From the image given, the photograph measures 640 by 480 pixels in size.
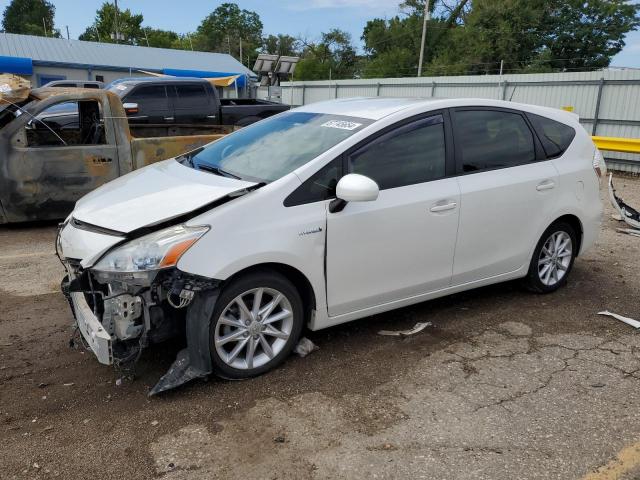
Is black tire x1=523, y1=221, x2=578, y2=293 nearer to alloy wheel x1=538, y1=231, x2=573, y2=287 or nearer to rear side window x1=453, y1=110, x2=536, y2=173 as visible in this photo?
alloy wheel x1=538, y1=231, x2=573, y2=287

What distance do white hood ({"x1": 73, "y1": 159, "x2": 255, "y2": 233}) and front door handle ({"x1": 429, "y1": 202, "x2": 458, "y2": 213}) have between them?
4.40ft

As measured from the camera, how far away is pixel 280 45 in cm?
8119

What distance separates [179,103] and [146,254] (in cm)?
1009

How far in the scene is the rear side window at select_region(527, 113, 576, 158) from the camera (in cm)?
479

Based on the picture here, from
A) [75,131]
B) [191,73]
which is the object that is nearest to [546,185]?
[75,131]

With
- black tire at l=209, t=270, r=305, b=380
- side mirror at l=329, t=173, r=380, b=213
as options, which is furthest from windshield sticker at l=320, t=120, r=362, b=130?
black tire at l=209, t=270, r=305, b=380

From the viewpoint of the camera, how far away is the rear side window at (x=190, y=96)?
12.4 meters

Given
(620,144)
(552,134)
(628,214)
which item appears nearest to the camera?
(552,134)

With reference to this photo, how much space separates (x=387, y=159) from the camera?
3908mm

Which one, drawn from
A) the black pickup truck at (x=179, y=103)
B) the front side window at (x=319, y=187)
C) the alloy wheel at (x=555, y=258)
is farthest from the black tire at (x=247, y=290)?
the black pickup truck at (x=179, y=103)

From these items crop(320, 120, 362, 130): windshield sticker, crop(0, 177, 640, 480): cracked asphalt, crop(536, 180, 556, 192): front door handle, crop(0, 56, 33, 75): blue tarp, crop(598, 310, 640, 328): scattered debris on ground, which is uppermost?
crop(0, 56, 33, 75): blue tarp

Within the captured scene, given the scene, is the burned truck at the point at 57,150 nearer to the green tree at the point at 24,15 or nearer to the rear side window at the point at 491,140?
the rear side window at the point at 491,140

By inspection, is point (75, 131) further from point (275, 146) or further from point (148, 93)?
point (275, 146)

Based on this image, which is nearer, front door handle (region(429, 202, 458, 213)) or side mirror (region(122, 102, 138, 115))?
front door handle (region(429, 202, 458, 213))
